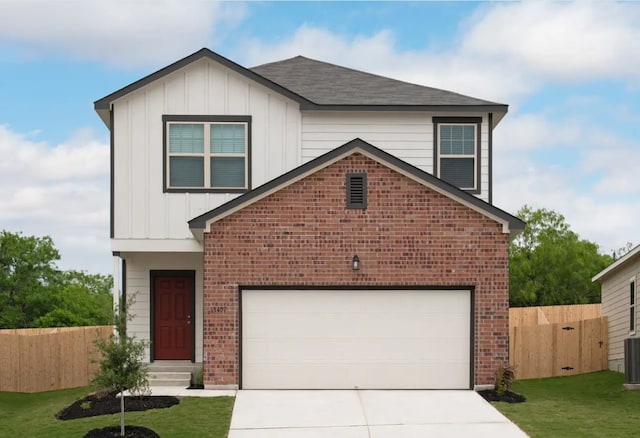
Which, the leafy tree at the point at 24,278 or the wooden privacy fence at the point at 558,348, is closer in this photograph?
the wooden privacy fence at the point at 558,348

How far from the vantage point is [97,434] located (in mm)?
13508

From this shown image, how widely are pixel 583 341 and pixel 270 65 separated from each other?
11.5m

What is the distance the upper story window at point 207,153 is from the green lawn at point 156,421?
5213 mm

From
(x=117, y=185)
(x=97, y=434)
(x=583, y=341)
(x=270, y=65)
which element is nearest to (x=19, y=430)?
(x=97, y=434)

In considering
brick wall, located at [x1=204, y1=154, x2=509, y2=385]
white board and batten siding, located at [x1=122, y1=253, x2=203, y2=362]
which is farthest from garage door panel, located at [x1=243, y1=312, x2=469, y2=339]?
white board and batten siding, located at [x1=122, y1=253, x2=203, y2=362]

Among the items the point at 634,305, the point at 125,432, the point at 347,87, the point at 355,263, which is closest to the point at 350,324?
the point at 355,263

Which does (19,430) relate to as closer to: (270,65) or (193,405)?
(193,405)

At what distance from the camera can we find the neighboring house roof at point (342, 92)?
1941 cm

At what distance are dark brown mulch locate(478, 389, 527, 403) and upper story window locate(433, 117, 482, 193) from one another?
4901 millimetres

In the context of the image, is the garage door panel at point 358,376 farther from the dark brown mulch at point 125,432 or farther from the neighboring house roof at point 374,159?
the dark brown mulch at point 125,432

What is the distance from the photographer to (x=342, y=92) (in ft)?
68.8

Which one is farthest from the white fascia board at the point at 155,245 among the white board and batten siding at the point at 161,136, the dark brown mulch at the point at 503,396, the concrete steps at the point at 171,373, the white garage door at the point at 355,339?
the dark brown mulch at the point at 503,396

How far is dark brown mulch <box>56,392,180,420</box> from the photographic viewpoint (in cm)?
1548

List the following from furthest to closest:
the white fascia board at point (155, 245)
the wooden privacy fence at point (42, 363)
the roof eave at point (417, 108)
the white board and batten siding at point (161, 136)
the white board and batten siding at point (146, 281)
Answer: the wooden privacy fence at point (42, 363) → the white board and batten siding at point (146, 281) → the roof eave at point (417, 108) → the white board and batten siding at point (161, 136) → the white fascia board at point (155, 245)
